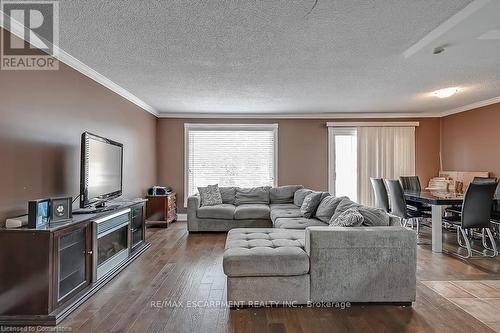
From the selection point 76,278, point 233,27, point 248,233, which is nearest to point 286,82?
point 233,27

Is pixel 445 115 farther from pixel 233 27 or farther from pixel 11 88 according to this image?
pixel 11 88

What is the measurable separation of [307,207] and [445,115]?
432cm

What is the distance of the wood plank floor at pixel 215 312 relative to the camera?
7.50 ft

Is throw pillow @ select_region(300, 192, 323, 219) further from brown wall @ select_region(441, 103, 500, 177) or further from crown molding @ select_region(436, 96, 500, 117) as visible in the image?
crown molding @ select_region(436, 96, 500, 117)

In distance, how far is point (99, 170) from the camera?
135 inches

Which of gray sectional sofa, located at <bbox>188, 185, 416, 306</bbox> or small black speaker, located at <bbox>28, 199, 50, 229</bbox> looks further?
gray sectional sofa, located at <bbox>188, 185, 416, 306</bbox>

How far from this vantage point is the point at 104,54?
10.7ft

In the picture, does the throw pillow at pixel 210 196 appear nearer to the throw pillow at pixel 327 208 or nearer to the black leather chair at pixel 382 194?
the throw pillow at pixel 327 208

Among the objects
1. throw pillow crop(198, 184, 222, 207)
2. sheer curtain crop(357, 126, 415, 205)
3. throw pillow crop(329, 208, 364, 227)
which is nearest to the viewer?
throw pillow crop(329, 208, 364, 227)

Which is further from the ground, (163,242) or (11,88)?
(11,88)

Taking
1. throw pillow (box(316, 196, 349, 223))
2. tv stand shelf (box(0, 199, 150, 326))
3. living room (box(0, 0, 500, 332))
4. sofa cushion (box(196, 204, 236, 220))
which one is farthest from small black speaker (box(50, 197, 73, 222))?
throw pillow (box(316, 196, 349, 223))

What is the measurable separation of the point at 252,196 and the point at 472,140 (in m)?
4.41

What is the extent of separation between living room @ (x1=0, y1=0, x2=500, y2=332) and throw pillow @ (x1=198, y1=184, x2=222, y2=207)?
40 cm

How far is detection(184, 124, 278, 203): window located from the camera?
22.3 ft
